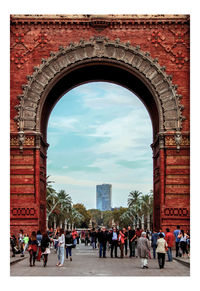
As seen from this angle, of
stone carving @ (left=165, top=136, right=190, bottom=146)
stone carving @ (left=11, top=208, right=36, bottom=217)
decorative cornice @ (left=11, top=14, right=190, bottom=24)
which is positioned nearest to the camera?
stone carving @ (left=11, top=208, right=36, bottom=217)

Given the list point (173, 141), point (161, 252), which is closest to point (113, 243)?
point (173, 141)

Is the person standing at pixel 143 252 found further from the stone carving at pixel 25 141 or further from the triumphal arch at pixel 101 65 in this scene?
the stone carving at pixel 25 141

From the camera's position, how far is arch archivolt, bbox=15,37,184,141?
3180cm

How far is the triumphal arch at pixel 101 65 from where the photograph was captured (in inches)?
1238

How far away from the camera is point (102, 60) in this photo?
32.3m

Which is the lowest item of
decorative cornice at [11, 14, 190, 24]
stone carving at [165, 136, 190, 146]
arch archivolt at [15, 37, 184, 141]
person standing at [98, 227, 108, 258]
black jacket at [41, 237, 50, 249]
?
person standing at [98, 227, 108, 258]

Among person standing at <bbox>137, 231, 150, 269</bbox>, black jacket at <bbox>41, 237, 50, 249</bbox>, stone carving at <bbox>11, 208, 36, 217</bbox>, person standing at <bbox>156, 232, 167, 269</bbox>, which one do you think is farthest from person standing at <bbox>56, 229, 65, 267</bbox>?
stone carving at <bbox>11, 208, 36, 217</bbox>

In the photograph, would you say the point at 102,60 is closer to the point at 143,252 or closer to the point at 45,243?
the point at 45,243

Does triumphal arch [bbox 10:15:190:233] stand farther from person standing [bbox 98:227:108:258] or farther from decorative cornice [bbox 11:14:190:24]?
person standing [bbox 98:227:108:258]

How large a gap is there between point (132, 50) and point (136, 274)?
17001 mm

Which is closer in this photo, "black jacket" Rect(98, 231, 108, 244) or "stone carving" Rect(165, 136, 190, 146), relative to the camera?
"black jacket" Rect(98, 231, 108, 244)

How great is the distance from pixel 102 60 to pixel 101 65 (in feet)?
2.35

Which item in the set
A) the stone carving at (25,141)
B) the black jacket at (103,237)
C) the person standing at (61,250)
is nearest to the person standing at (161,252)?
the person standing at (61,250)

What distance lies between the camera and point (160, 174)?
31.8 meters
